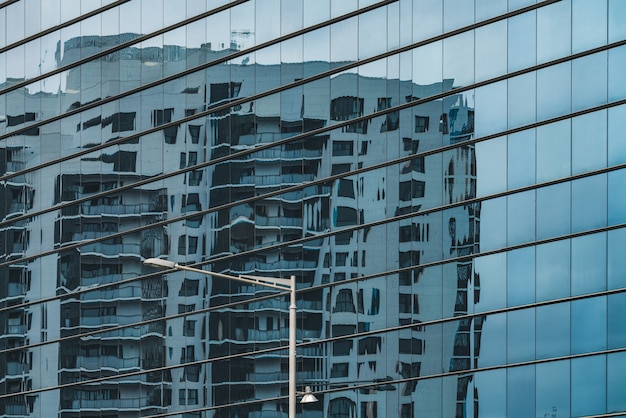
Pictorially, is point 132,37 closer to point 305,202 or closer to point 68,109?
point 68,109

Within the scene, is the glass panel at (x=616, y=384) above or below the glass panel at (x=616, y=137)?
below

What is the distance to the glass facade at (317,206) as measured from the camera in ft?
160

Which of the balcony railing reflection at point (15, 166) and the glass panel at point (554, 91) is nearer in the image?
the glass panel at point (554, 91)

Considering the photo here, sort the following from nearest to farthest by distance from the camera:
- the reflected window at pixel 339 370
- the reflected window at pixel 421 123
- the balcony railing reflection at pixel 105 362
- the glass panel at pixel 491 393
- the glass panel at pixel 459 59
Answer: the glass panel at pixel 491 393
the glass panel at pixel 459 59
the reflected window at pixel 421 123
the reflected window at pixel 339 370
the balcony railing reflection at pixel 105 362

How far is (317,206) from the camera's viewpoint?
55.0 meters

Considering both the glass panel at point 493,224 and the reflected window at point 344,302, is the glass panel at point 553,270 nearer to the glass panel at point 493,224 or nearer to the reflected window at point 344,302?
the glass panel at point 493,224

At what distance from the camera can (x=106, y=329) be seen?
202 feet

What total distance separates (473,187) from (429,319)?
4.29m

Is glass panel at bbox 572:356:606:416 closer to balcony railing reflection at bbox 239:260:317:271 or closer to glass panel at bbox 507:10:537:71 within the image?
glass panel at bbox 507:10:537:71

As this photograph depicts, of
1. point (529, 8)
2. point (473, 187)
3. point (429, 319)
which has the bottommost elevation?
point (429, 319)

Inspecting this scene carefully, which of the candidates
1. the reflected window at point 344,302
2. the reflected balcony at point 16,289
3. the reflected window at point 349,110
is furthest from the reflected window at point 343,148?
the reflected balcony at point 16,289

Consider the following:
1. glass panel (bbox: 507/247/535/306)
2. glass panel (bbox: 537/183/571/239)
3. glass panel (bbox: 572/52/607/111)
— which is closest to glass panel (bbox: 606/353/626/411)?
glass panel (bbox: 507/247/535/306)

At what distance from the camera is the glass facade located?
4862 cm

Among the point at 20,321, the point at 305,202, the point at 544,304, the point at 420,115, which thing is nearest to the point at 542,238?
the point at 544,304
